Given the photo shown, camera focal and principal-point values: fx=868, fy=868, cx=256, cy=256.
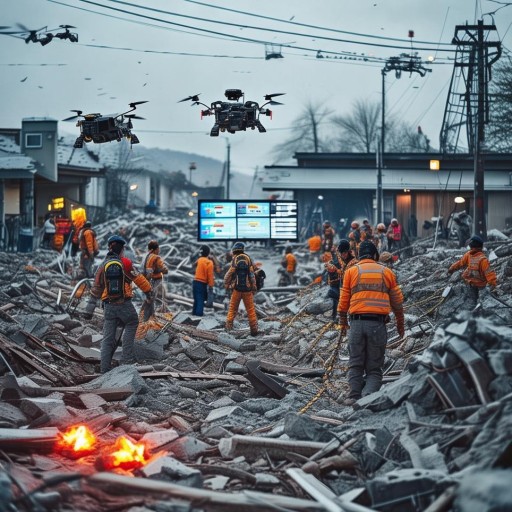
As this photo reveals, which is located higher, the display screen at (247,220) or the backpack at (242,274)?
the display screen at (247,220)

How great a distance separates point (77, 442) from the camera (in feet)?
27.3

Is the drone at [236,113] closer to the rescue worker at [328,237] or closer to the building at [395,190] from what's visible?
the rescue worker at [328,237]

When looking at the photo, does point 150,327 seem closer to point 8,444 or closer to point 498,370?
point 8,444

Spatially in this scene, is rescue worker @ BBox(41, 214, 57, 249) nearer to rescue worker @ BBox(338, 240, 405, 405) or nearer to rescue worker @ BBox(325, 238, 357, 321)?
rescue worker @ BBox(325, 238, 357, 321)

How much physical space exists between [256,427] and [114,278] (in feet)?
15.0

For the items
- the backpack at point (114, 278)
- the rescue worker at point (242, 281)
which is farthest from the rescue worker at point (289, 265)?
the backpack at point (114, 278)

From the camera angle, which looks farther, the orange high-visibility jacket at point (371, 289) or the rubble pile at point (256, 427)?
the orange high-visibility jacket at point (371, 289)

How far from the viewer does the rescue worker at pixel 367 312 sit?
10.7 meters

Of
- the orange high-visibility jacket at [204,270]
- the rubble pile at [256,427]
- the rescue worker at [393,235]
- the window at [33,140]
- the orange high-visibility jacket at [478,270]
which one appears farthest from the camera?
the window at [33,140]

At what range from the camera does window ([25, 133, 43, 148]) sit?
1774 inches

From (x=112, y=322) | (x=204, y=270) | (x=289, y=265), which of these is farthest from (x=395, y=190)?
(x=112, y=322)

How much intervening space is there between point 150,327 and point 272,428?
8203mm

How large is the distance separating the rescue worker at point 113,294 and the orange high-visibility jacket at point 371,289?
4.01 metres

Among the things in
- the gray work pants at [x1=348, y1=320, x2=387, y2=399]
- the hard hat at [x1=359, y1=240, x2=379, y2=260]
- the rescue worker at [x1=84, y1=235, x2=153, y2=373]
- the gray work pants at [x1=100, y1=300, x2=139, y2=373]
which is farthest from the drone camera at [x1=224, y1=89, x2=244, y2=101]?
the gray work pants at [x1=348, y1=320, x2=387, y2=399]
